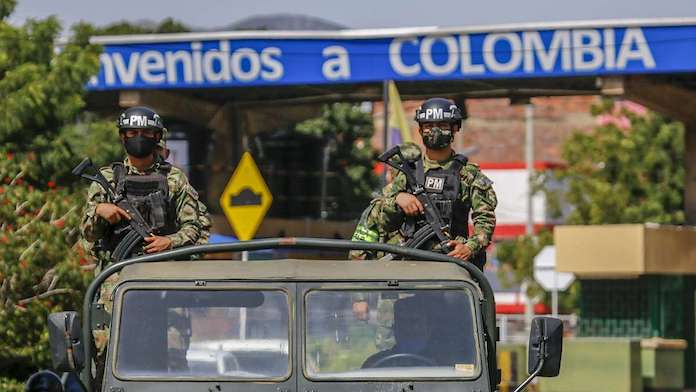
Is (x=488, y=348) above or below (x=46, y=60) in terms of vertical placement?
below

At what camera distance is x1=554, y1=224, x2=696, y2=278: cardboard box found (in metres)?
23.0

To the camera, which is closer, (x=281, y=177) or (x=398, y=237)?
(x=398, y=237)

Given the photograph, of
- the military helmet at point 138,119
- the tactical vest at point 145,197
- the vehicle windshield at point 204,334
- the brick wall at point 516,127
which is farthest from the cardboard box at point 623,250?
the brick wall at point 516,127

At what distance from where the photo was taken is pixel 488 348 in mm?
7820

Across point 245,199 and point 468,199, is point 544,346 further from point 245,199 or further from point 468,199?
point 245,199

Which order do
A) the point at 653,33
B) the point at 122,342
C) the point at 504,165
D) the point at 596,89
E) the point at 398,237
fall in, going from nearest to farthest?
the point at 122,342
the point at 398,237
the point at 653,33
the point at 596,89
the point at 504,165

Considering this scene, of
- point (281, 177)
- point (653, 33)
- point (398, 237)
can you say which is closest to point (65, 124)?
point (398, 237)

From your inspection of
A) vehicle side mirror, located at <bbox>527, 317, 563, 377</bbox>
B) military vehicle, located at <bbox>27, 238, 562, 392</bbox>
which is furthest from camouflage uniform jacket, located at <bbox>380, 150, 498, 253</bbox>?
vehicle side mirror, located at <bbox>527, 317, 563, 377</bbox>

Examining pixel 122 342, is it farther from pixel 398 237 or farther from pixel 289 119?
pixel 289 119

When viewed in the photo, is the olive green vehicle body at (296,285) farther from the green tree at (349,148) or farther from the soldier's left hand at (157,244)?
the green tree at (349,148)

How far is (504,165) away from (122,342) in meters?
52.8

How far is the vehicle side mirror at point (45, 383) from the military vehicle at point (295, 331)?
2.52 feet

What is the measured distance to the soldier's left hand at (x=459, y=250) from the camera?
30.1 ft

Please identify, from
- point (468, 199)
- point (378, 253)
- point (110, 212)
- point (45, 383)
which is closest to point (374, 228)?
point (378, 253)
